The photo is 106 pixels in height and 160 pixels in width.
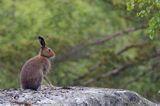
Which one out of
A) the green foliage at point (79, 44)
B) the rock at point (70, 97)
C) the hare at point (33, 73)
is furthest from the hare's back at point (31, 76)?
the green foliage at point (79, 44)

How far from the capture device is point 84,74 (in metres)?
25.4

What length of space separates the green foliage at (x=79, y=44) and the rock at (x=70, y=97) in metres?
12.0

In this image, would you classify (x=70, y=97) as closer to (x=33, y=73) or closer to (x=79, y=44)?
(x=33, y=73)

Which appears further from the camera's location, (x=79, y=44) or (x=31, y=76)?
(x=79, y=44)

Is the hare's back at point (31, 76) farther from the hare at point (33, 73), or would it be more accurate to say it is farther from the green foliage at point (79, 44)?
the green foliage at point (79, 44)

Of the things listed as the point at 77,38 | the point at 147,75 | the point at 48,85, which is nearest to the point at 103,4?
the point at 77,38

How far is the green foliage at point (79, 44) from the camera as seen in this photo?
25.2m

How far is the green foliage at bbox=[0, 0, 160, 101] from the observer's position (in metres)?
25.2

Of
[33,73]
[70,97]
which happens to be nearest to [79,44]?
[33,73]

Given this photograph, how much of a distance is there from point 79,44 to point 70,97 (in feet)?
53.3

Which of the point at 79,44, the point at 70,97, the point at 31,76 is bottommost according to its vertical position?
the point at 70,97

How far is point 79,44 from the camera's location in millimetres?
26266

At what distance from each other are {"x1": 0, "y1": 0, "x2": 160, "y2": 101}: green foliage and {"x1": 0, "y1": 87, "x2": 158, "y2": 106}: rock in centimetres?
1195

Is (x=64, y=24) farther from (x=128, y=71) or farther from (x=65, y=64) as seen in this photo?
(x=128, y=71)
